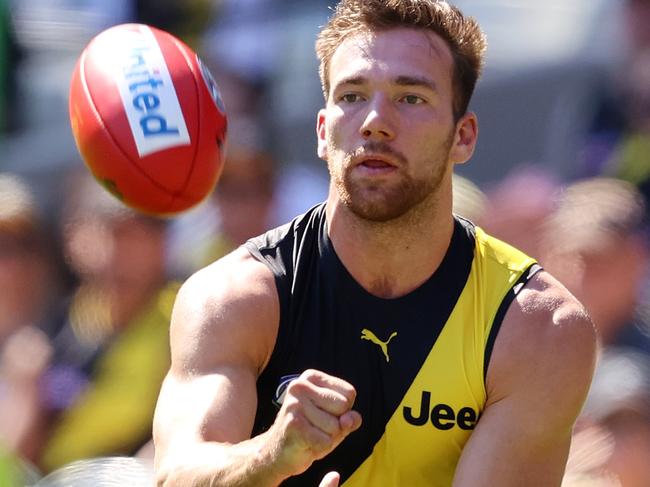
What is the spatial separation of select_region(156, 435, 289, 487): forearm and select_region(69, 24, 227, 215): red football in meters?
1.52

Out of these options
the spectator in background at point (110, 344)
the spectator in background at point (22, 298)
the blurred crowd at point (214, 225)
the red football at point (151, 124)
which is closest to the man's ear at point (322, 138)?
the red football at point (151, 124)

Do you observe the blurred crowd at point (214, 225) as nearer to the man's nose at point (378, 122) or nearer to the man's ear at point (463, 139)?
the man's ear at point (463, 139)

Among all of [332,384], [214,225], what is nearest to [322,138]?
[332,384]

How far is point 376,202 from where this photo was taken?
3908mm

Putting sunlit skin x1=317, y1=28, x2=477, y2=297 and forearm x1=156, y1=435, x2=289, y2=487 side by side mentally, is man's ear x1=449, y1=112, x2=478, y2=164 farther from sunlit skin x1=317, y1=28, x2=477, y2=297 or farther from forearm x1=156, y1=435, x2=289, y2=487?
forearm x1=156, y1=435, x2=289, y2=487

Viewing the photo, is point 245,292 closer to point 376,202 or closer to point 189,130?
point 376,202

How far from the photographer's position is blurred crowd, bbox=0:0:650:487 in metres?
5.18

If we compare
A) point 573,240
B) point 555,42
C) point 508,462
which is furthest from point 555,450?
point 555,42

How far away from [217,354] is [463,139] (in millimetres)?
1060

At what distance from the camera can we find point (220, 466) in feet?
11.5

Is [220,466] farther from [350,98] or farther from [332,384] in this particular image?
[350,98]

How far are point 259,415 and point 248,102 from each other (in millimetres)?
2524

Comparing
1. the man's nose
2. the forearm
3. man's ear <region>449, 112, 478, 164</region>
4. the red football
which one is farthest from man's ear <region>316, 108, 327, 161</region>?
the forearm

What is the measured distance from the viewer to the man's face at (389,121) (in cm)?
389
